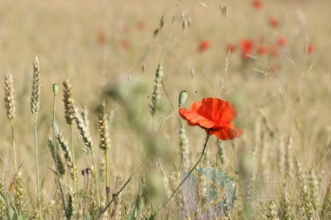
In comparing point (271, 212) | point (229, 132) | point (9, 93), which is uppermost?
point (9, 93)

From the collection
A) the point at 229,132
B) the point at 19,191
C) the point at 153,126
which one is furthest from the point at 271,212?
the point at 19,191

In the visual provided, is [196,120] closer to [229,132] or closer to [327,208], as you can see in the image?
[229,132]

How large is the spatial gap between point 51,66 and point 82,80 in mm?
711

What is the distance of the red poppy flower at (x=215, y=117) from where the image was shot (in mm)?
1015

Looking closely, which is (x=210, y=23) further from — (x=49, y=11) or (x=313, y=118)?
(x=313, y=118)

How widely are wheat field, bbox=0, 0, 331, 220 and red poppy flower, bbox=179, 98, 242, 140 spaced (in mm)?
41

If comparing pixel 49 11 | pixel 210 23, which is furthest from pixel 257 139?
pixel 49 11

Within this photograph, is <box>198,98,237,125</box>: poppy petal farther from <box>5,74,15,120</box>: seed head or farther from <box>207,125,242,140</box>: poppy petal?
<box>5,74,15,120</box>: seed head

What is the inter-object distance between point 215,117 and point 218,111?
12 millimetres

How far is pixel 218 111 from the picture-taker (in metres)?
1.04

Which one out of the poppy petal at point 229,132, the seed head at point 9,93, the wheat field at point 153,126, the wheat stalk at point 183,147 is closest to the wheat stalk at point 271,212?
the wheat field at point 153,126

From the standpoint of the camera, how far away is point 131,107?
68 cm

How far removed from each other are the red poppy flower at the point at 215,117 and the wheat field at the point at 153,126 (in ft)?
0.13

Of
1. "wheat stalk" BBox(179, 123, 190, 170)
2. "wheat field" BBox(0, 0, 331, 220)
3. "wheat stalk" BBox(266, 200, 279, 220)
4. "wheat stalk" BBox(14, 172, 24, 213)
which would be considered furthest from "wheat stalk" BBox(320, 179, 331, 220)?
"wheat stalk" BBox(14, 172, 24, 213)
